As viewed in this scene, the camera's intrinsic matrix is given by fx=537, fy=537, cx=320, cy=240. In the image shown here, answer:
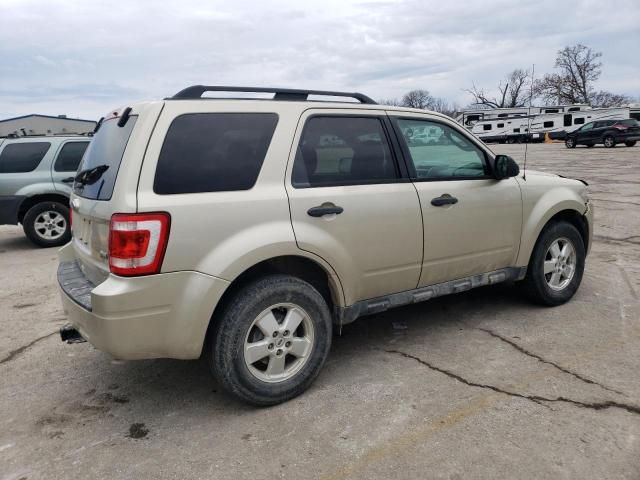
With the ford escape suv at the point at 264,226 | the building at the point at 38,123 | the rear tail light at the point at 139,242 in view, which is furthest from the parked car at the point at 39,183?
the building at the point at 38,123

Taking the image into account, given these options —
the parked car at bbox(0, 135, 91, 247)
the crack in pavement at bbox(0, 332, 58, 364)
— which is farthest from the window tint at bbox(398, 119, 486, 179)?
the parked car at bbox(0, 135, 91, 247)

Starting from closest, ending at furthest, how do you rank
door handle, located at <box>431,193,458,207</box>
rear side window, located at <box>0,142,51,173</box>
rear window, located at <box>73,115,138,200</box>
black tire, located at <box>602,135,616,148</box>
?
1. rear window, located at <box>73,115,138,200</box>
2. door handle, located at <box>431,193,458,207</box>
3. rear side window, located at <box>0,142,51,173</box>
4. black tire, located at <box>602,135,616,148</box>

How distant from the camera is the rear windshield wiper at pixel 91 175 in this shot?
3.16 m

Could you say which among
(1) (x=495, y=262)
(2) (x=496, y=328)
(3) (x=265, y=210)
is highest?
(3) (x=265, y=210)

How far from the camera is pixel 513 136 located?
44.7m

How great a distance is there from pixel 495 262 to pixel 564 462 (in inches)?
76.7

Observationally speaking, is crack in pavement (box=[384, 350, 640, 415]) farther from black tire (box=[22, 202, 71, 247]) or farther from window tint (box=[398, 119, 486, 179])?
black tire (box=[22, 202, 71, 247])

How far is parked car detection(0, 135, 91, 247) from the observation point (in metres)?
8.33

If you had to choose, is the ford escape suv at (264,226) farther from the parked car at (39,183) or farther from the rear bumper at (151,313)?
the parked car at (39,183)

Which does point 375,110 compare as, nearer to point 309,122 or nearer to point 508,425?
point 309,122

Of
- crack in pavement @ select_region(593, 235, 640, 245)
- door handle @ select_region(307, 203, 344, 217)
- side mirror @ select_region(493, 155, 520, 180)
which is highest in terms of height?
side mirror @ select_region(493, 155, 520, 180)

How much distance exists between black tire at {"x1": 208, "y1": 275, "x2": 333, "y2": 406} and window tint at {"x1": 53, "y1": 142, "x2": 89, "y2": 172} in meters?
6.84

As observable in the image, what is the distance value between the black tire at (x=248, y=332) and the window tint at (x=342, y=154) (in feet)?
2.10

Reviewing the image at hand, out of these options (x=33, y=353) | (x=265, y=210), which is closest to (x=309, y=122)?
(x=265, y=210)
